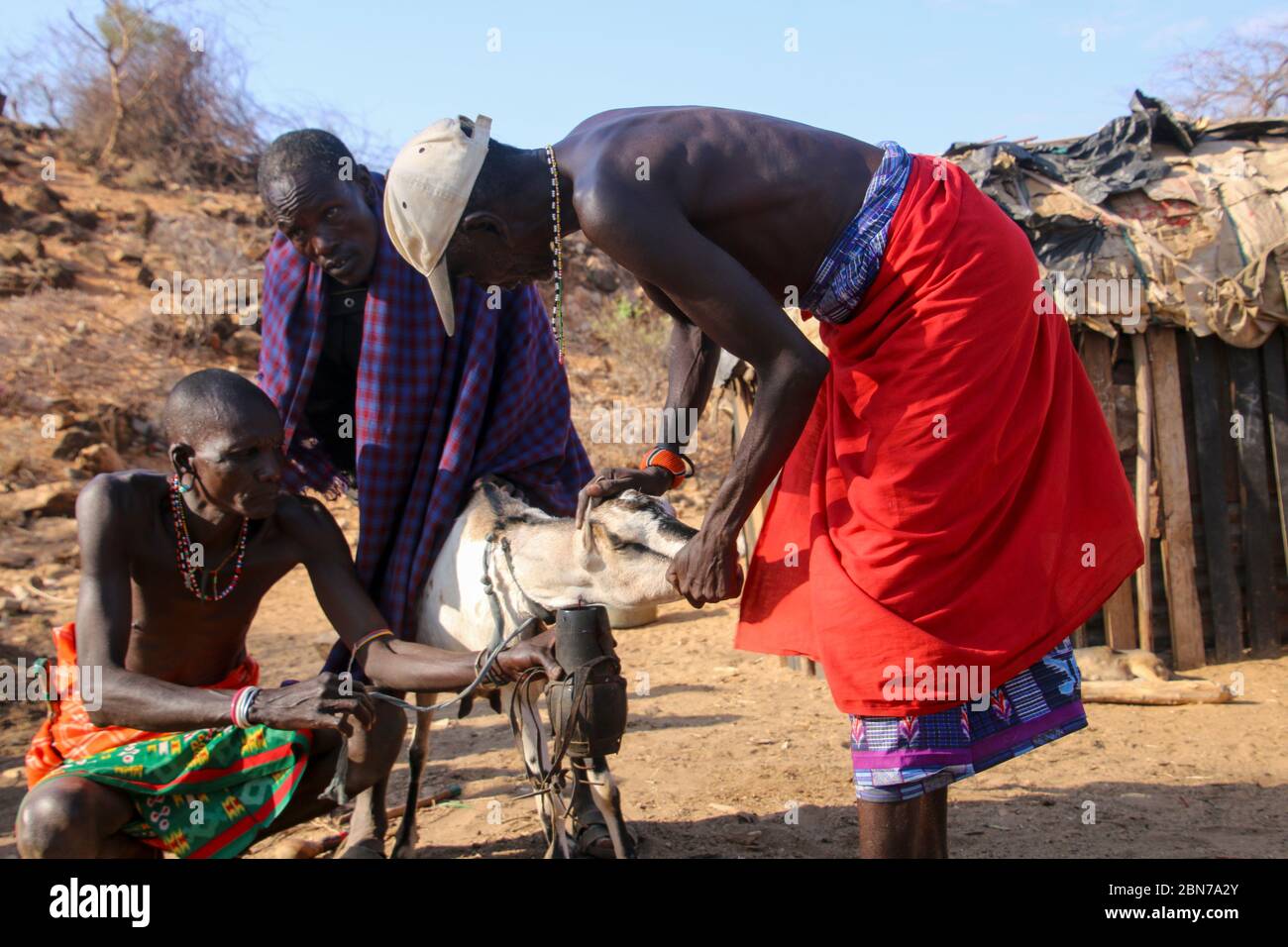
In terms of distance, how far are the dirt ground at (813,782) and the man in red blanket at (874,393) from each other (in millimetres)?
1471

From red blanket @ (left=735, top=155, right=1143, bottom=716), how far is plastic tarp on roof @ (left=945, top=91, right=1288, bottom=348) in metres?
3.21

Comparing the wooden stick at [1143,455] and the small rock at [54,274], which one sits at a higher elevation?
the small rock at [54,274]

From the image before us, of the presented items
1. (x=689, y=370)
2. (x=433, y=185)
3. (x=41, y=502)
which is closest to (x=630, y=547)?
(x=689, y=370)

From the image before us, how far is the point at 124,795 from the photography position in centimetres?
283

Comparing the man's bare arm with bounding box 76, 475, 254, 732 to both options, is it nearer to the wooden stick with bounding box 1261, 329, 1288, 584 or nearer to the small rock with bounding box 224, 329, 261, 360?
the wooden stick with bounding box 1261, 329, 1288, 584

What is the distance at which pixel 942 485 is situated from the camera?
2.19 metres

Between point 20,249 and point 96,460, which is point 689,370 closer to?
point 96,460

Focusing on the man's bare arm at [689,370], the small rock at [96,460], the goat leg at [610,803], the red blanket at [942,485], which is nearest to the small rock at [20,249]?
the small rock at [96,460]

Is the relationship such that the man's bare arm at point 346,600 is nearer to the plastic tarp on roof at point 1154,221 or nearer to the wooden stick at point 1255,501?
the plastic tarp on roof at point 1154,221

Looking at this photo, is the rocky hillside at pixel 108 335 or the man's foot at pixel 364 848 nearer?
the man's foot at pixel 364 848

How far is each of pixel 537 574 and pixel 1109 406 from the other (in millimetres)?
3721

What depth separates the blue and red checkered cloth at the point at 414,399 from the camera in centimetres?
328

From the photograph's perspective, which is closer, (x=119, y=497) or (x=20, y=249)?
(x=119, y=497)

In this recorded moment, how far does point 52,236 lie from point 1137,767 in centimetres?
1165
